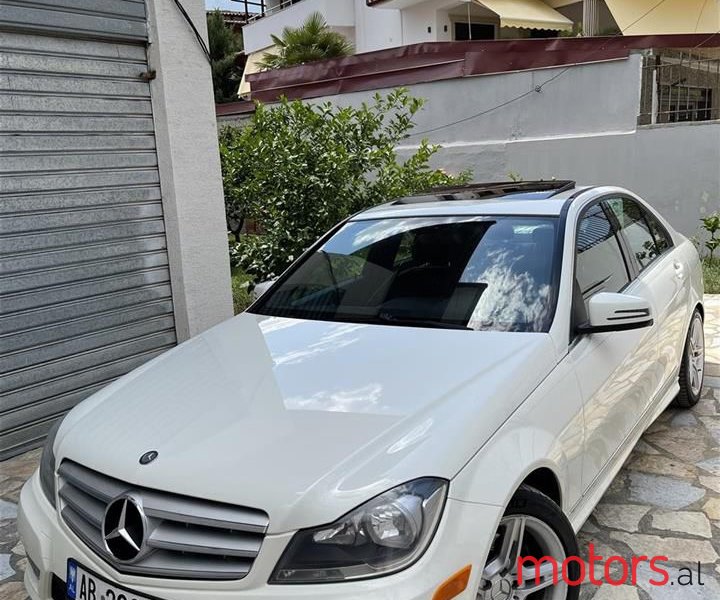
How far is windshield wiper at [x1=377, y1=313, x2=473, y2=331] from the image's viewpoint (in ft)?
8.91

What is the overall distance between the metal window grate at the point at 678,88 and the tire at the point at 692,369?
574cm

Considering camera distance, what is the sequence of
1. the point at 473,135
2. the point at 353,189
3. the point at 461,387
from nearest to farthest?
the point at 461,387 → the point at 353,189 → the point at 473,135

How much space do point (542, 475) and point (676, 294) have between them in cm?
204

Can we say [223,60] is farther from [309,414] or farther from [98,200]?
[309,414]

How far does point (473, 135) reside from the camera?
1100cm

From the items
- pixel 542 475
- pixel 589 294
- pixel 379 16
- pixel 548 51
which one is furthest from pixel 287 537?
pixel 379 16

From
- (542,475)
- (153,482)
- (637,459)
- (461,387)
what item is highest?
(461,387)

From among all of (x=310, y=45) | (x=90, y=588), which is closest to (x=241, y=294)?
(x=90, y=588)

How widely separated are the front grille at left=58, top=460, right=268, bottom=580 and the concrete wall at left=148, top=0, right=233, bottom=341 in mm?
3490

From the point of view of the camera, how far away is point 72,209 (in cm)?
464

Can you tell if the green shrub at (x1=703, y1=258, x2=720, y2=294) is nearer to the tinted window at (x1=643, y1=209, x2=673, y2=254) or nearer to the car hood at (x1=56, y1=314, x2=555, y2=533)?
the tinted window at (x1=643, y1=209, x2=673, y2=254)

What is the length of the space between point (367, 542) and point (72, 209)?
148 inches

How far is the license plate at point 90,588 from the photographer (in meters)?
1.85

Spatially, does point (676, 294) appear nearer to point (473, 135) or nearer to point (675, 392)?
point (675, 392)
